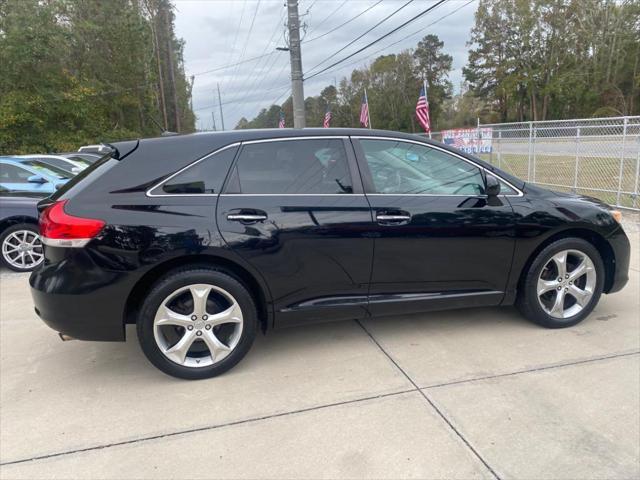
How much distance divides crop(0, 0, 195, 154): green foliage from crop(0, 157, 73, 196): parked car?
698 inches

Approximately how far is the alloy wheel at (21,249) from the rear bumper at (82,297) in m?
3.52

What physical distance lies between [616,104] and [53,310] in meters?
60.5

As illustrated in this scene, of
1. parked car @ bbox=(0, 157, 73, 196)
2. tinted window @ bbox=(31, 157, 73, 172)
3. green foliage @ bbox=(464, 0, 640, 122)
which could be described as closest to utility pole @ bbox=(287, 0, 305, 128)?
tinted window @ bbox=(31, 157, 73, 172)

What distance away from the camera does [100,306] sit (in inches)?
114

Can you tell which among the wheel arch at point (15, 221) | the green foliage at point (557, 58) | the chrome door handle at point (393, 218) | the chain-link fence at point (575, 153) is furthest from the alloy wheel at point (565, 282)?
the green foliage at point (557, 58)

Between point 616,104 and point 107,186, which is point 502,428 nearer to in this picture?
point 107,186

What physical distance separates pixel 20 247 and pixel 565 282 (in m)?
6.26

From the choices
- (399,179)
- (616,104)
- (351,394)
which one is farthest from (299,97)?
(616,104)

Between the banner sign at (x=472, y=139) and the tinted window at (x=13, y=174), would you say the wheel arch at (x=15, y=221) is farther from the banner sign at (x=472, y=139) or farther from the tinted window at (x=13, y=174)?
the banner sign at (x=472, y=139)

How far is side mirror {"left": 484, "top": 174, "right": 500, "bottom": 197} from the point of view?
11.2 ft

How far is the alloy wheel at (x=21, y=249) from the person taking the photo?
232 inches

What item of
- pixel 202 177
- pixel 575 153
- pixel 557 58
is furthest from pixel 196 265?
pixel 557 58

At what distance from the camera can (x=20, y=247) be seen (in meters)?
5.97

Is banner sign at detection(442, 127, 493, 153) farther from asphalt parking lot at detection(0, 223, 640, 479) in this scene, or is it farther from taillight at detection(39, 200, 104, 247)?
taillight at detection(39, 200, 104, 247)
